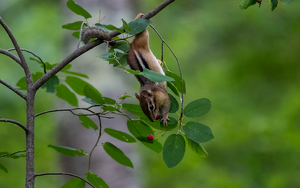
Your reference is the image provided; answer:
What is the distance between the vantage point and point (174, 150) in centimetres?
93

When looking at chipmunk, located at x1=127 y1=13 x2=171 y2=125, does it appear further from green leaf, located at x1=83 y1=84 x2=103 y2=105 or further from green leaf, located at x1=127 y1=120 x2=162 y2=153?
green leaf, located at x1=83 y1=84 x2=103 y2=105

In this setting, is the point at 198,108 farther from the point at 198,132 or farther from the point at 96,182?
the point at 96,182

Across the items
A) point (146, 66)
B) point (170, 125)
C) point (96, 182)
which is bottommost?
point (96, 182)

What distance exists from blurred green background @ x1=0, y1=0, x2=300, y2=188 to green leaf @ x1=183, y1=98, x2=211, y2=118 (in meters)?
2.29

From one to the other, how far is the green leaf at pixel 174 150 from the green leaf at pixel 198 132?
31mm

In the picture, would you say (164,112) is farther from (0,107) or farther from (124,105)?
(0,107)

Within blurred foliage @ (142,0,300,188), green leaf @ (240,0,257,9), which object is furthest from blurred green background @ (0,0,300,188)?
green leaf @ (240,0,257,9)

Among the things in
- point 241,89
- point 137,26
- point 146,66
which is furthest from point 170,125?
point 241,89

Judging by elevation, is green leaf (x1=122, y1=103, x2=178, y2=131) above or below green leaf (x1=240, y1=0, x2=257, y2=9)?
Result: below

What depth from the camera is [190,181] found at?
166 inches

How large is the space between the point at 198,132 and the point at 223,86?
3.45m

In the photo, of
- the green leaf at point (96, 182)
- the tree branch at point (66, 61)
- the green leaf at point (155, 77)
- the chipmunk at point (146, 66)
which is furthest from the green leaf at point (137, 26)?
the green leaf at point (96, 182)

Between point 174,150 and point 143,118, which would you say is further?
point 143,118

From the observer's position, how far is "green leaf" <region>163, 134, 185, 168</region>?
912 millimetres
